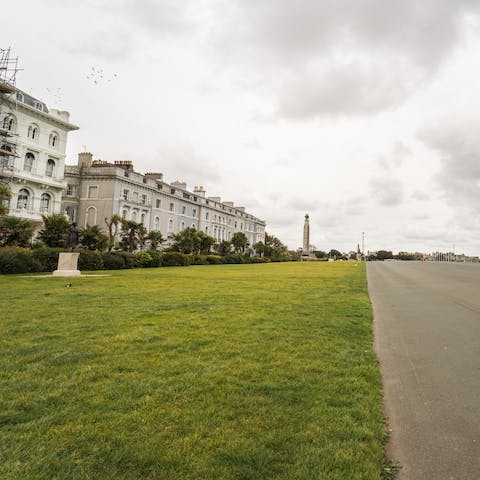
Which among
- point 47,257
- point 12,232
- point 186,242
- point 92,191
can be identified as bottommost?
point 47,257

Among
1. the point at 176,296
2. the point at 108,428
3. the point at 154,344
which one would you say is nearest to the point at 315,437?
the point at 108,428

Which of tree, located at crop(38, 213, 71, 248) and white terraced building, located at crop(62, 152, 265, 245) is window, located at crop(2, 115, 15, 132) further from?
tree, located at crop(38, 213, 71, 248)

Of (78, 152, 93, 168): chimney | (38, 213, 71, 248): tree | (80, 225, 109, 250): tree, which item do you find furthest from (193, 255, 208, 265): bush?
(78, 152, 93, 168): chimney

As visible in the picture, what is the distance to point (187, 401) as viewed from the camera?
3.68m

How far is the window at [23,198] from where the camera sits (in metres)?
40.3

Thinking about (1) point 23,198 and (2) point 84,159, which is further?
(2) point 84,159

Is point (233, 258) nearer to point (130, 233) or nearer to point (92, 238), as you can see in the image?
point (130, 233)

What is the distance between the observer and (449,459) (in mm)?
2889

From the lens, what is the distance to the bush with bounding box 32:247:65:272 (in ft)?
77.8

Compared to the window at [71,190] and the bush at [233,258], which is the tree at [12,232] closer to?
the window at [71,190]

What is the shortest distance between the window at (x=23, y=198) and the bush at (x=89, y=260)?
19.1 m

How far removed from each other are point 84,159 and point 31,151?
41.3 feet

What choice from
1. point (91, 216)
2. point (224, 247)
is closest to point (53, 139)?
point (91, 216)

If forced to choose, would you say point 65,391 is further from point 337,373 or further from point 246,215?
point 246,215
